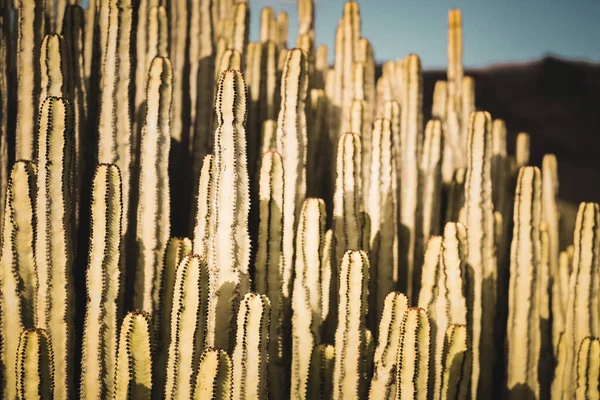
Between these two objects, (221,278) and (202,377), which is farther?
(221,278)

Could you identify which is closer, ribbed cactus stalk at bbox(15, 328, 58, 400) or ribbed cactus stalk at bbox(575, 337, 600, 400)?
ribbed cactus stalk at bbox(15, 328, 58, 400)

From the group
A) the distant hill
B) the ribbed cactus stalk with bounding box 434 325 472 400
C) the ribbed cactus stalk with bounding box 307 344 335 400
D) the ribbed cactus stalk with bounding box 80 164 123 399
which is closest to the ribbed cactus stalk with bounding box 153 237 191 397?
the ribbed cactus stalk with bounding box 80 164 123 399

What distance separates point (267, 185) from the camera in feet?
4.82

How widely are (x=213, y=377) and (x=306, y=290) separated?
445 millimetres

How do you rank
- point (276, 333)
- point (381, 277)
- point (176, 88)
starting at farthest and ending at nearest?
point (176, 88), point (381, 277), point (276, 333)

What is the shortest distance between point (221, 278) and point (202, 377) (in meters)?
0.29

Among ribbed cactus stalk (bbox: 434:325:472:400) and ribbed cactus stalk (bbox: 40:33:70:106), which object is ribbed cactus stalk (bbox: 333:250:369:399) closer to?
ribbed cactus stalk (bbox: 434:325:472:400)

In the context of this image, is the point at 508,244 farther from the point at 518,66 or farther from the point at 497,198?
the point at 518,66

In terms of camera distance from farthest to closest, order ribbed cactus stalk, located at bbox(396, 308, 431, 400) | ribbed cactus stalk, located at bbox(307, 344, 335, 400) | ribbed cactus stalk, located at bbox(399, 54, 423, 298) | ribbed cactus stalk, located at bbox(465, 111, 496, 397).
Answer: ribbed cactus stalk, located at bbox(399, 54, 423, 298) < ribbed cactus stalk, located at bbox(465, 111, 496, 397) < ribbed cactus stalk, located at bbox(307, 344, 335, 400) < ribbed cactus stalk, located at bbox(396, 308, 431, 400)

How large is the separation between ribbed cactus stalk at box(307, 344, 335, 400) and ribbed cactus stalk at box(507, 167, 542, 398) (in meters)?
0.73

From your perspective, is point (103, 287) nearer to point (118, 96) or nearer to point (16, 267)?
point (16, 267)

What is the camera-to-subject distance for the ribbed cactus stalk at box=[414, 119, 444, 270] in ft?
6.56

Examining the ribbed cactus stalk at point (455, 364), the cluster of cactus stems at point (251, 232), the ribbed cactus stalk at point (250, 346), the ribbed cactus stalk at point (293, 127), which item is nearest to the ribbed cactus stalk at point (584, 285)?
the cluster of cactus stems at point (251, 232)

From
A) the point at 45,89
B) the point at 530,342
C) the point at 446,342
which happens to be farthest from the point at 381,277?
the point at 45,89
